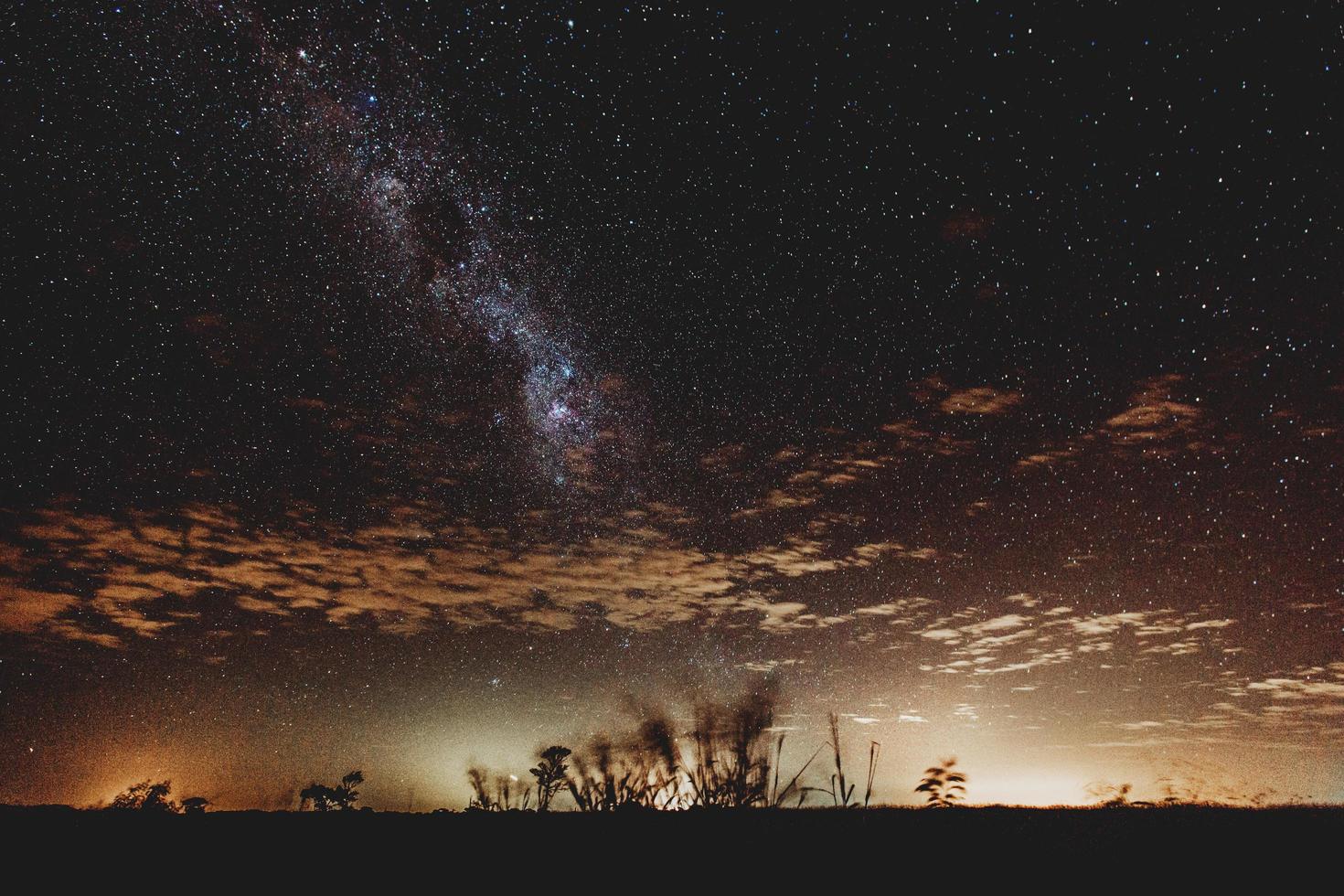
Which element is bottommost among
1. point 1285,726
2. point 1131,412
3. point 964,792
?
point 964,792

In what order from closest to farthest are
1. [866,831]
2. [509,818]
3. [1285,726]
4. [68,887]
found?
[68,887]
[866,831]
[509,818]
[1285,726]

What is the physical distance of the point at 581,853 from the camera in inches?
133

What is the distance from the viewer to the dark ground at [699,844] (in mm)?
3035

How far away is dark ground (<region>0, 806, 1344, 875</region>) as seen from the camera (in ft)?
9.96

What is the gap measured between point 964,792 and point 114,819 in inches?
243

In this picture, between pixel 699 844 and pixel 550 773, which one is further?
pixel 550 773

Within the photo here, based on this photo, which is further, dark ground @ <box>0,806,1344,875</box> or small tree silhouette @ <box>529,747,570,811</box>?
small tree silhouette @ <box>529,747,570,811</box>

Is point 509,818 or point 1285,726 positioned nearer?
point 509,818

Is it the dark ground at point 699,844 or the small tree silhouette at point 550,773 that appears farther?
the small tree silhouette at point 550,773

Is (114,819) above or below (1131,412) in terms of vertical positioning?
below

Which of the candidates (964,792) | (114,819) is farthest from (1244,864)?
(114,819)

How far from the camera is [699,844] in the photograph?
350 centimetres

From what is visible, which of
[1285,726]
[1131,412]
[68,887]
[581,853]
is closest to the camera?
[68,887]

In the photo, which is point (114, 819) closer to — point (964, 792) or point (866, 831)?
point (866, 831)
